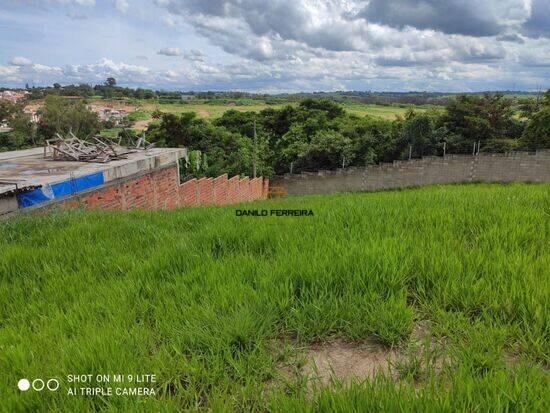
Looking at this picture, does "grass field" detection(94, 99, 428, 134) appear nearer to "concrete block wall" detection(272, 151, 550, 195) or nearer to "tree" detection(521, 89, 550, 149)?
"tree" detection(521, 89, 550, 149)

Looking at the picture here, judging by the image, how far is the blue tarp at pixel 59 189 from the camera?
6957mm

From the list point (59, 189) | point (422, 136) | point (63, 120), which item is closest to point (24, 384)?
point (59, 189)

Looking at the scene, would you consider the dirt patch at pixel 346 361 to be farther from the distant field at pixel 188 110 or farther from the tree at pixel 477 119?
the distant field at pixel 188 110

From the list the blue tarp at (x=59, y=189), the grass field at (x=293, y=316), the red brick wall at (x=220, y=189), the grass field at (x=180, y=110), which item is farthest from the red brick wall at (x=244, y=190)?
the grass field at (x=180, y=110)

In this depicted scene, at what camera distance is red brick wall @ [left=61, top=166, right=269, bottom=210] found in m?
8.53

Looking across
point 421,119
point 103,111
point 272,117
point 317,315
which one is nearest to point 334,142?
point 421,119

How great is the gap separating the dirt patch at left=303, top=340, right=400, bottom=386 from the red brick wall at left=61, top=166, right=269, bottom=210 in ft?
23.4

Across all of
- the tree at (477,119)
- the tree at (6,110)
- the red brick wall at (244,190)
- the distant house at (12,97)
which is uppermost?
the distant house at (12,97)

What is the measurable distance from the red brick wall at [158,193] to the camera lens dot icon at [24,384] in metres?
6.60

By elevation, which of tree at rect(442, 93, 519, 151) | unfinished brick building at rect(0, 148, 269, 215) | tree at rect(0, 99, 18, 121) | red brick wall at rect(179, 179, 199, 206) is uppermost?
tree at rect(0, 99, 18, 121)

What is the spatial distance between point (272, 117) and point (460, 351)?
38.6 meters

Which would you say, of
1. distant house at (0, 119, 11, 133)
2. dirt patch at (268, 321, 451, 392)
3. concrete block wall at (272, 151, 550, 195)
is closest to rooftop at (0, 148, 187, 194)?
dirt patch at (268, 321, 451, 392)

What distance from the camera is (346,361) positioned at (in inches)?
69.3

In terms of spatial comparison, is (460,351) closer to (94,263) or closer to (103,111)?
(94,263)
